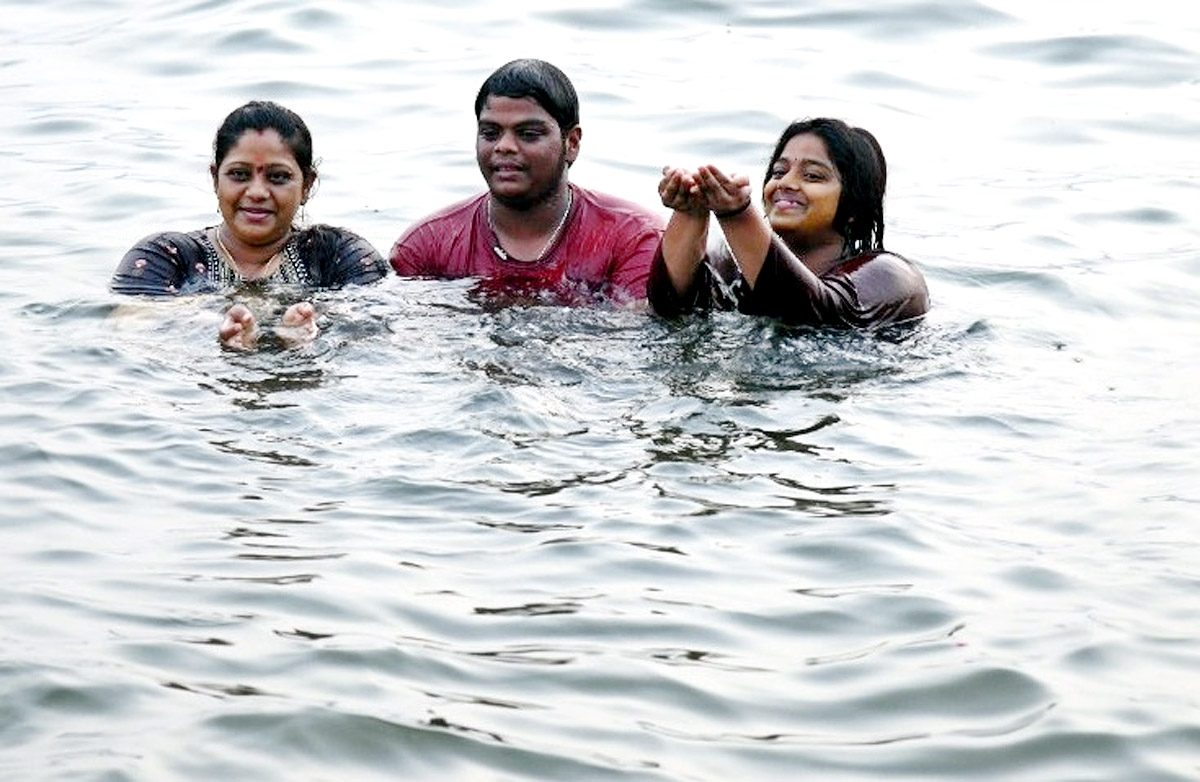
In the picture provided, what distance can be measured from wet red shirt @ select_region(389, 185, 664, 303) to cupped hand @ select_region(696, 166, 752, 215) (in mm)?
1348

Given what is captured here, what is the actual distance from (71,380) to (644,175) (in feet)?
15.5

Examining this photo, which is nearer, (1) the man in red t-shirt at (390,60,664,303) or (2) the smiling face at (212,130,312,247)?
(2) the smiling face at (212,130,312,247)

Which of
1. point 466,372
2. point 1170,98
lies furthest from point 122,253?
point 1170,98

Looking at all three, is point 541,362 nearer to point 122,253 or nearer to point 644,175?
point 122,253

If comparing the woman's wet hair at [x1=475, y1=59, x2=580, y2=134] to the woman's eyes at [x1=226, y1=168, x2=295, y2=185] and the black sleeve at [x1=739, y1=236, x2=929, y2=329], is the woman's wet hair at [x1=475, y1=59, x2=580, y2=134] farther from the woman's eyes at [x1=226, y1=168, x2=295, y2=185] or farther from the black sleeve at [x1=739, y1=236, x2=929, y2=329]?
the black sleeve at [x1=739, y1=236, x2=929, y2=329]

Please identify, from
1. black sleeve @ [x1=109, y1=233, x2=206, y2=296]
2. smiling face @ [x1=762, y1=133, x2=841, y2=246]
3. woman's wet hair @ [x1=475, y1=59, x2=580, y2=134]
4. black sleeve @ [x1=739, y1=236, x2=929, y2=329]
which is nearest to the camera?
black sleeve @ [x1=739, y1=236, x2=929, y2=329]

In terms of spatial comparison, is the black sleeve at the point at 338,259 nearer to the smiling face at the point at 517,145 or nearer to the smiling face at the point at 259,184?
the smiling face at the point at 259,184

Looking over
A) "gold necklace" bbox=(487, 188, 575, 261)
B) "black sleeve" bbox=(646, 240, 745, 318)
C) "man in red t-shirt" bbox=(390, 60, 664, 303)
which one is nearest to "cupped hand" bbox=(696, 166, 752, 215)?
"black sleeve" bbox=(646, 240, 745, 318)

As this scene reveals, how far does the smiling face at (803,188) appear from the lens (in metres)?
8.55

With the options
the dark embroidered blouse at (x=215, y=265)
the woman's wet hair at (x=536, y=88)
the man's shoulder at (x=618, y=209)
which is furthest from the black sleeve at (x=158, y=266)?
the man's shoulder at (x=618, y=209)

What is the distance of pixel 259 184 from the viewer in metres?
8.78

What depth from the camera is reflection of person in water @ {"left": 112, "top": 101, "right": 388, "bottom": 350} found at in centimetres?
874

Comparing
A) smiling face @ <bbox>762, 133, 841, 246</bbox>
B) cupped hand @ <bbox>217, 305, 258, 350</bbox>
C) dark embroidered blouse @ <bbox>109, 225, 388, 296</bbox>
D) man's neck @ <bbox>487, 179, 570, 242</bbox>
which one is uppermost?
smiling face @ <bbox>762, 133, 841, 246</bbox>

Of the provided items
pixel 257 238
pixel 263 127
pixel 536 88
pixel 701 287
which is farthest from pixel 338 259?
pixel 701 287
